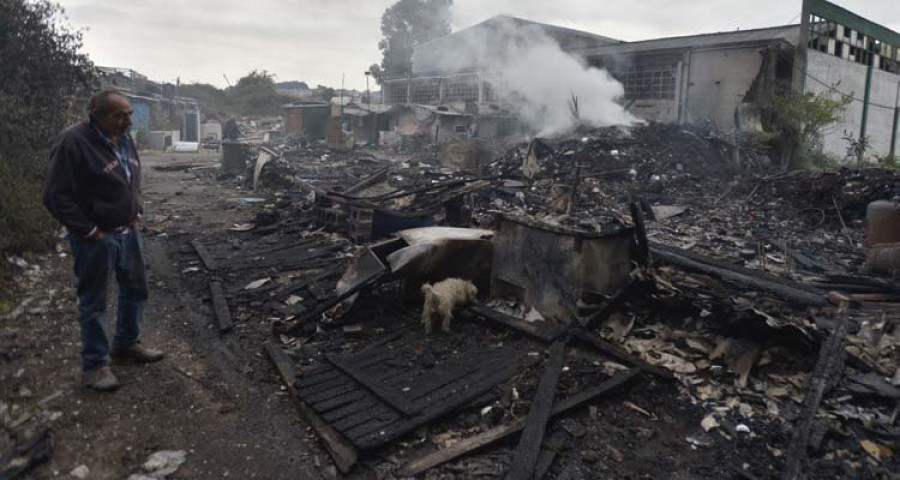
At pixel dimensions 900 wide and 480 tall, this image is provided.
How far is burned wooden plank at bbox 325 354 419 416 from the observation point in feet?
10.9

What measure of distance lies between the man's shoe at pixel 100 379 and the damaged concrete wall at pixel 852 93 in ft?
67.6

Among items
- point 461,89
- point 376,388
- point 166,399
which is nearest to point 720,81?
point 461,89

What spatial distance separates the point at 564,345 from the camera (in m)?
4.14

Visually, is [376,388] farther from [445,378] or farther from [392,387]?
[445,378]

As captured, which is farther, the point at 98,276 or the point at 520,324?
the point at 520,324

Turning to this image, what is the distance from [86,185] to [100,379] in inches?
48.5

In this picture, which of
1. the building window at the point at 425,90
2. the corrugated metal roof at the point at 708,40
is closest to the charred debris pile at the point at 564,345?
the corrugated metal roof at the point at 708,40

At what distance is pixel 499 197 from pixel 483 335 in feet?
21.7

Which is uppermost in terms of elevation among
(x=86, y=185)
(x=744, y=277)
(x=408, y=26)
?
(x=408, y=26)

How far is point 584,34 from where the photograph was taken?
29.8 metres

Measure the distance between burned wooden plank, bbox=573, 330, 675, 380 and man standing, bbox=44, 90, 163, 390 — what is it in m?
3.31

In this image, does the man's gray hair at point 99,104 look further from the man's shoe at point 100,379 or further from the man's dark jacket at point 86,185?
the man's shoe at point 100,379

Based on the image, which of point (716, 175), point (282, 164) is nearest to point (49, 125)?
point (282, 164)

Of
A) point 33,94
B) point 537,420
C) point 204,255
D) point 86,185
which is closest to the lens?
point 537,420
